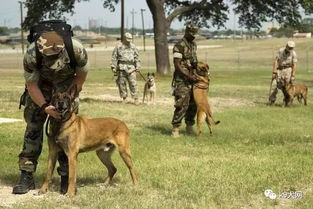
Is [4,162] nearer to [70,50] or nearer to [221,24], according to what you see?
[70,50]

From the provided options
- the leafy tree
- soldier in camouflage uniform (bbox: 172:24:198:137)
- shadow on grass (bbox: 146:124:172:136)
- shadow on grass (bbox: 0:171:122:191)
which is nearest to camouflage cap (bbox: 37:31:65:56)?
shadow on grass (bbox: 0:171:122:191)

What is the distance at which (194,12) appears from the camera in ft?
102

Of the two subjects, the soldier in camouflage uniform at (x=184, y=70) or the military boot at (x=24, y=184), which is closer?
the military boot at (x=24, y=184)

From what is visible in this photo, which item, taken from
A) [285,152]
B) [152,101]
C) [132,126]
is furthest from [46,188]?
[152,101]

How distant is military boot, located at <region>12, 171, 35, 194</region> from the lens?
568cm

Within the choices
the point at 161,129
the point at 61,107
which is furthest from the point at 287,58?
the point at 61,107

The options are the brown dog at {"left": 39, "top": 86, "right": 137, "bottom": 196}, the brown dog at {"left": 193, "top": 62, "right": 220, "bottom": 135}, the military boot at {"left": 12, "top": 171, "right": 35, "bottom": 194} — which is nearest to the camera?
the brown dog at {"left": 39, "top": 86, "right": 137, "bottom": 196}

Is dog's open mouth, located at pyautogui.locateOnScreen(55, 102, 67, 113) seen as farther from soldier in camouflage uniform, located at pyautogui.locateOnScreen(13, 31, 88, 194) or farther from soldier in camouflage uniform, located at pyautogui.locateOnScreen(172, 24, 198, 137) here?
soldier in camouflage uniform, located at pyautogui.locateOnScreen(172, 24, 198, 137)

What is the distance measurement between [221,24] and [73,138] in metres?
27.1

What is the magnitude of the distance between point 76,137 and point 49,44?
960 mm

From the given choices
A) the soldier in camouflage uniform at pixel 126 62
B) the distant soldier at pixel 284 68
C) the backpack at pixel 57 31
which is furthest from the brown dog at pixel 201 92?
the distant soldier at pixel 284 68

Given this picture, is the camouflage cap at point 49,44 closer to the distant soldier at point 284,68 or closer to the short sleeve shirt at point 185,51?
the short sleeve shirt at point 185,51

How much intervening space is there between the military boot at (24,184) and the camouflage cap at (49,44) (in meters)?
1.39

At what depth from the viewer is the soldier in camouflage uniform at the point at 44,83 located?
5.23 metres
